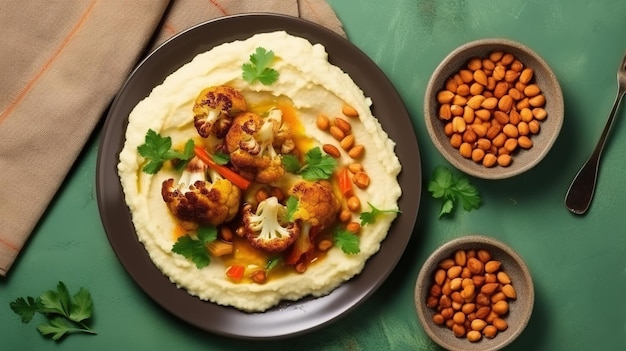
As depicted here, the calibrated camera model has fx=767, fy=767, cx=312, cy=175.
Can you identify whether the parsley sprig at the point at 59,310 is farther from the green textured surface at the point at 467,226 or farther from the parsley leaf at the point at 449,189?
the parsley leaf at the point at 449,189

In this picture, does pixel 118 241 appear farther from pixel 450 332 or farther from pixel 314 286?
pixel 450 332

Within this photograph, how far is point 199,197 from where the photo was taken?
15.2 feet

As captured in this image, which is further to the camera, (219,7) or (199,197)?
(219,7)

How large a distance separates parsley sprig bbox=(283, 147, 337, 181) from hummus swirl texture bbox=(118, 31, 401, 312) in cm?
14

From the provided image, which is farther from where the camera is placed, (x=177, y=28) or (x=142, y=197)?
(x=177, y=28)

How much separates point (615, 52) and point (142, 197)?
3.34 metres

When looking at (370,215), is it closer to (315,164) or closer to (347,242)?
(347,242)

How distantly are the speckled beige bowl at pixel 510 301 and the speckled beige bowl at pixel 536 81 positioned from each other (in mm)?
462

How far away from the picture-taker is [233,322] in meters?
4.97

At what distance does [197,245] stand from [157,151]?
2.09 feet

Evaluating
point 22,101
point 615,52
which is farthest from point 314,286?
point 615,52

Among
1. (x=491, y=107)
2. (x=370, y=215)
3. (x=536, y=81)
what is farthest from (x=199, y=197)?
(x=536, y=81)

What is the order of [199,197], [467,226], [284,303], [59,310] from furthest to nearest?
[467,226], [59,310], [284,303], [199,197]

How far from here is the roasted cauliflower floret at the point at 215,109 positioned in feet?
15.3
